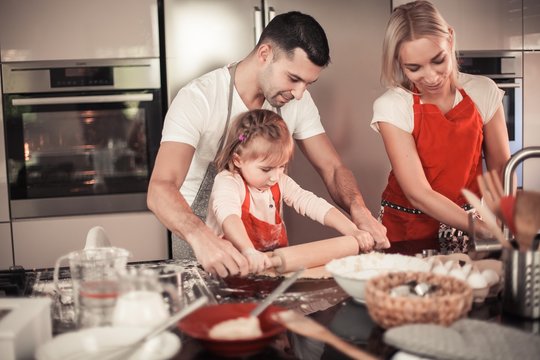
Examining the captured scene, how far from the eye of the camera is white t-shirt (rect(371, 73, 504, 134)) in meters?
2.18

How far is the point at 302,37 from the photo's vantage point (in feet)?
6.46

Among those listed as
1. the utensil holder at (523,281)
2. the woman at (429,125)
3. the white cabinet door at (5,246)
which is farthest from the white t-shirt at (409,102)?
the white cabinet door at (5,246)

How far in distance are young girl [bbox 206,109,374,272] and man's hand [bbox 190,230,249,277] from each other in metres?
0.32

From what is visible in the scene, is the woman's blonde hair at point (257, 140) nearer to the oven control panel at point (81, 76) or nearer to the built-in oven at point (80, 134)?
the built-in oven at point (80, 134)

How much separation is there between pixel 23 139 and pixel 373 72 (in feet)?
5.20

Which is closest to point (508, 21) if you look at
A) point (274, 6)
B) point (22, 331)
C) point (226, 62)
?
point (274, 6)

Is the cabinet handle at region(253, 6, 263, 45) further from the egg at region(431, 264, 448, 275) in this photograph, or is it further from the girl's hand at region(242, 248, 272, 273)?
the egg at region(431, 264, 448, 275)

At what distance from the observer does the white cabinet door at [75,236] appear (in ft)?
9.41

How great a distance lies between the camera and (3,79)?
2834 mm

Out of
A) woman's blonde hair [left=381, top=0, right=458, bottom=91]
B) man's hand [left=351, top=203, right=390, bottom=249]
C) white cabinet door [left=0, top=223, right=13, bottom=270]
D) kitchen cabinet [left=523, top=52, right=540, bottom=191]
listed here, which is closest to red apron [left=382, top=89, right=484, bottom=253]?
woman's blonde hair [left=381, top=0, right=458, bottom=91]

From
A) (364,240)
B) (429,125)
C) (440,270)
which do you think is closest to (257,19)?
(429,125)

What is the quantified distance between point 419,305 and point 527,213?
0.26 metres

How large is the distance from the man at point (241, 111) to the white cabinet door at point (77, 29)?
82 centimetres

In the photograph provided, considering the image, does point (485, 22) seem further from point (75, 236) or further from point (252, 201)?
point (75, 236)
